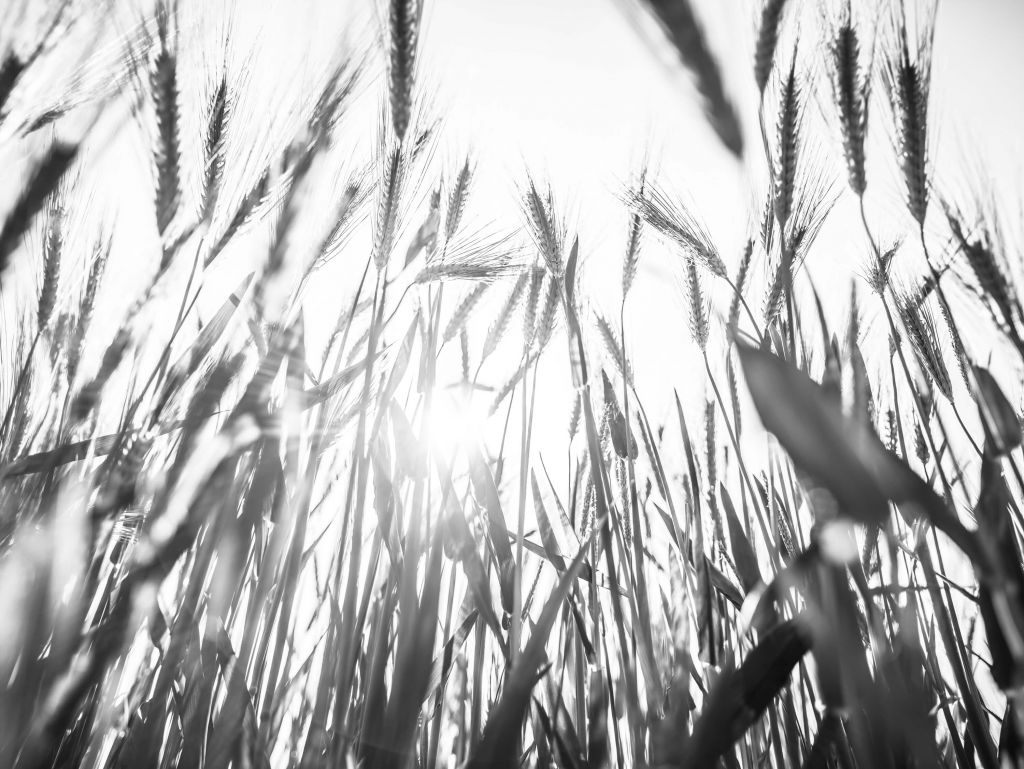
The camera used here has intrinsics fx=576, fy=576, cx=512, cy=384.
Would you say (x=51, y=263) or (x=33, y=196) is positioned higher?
(x=51, y=263)

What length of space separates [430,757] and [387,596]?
0.93 ft

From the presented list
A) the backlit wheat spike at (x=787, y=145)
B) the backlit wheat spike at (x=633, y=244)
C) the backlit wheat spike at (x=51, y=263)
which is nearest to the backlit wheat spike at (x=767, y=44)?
the backlit wheat spike at (x=787, y=145)

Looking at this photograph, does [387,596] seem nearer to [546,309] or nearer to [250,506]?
[250,506]

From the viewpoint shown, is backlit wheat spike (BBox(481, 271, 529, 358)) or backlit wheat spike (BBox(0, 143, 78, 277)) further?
backlit wheat spike (BBox(481, 271, 529, 358))

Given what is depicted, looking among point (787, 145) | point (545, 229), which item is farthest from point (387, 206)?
point (787, 145)

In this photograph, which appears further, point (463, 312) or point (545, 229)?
point (463, 312)

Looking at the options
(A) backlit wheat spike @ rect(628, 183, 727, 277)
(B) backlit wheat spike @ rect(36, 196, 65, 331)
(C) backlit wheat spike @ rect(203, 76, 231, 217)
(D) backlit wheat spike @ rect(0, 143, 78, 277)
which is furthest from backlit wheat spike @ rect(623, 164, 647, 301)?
(B) backlit wheat spike @ rect(36, 196, 65, 331)

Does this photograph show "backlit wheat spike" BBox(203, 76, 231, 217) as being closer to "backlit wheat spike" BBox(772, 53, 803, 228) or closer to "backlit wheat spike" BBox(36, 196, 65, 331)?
"backlit wheat spike" BBox(36, 196, 65, 331)

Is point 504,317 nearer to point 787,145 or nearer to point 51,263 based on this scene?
point 787,145

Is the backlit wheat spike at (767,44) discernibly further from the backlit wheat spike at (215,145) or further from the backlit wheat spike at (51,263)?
the backlit wheat spike at (51,263)

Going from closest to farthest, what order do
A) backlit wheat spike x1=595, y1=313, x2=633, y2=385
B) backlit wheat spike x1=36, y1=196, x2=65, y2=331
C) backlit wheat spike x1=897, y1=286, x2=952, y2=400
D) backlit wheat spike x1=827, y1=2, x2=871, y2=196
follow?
backlit wheat spike x1=827, y1=2, x2=871, y2=196
backlit wheat spike x1=36, y1=196, x2=65, y2=331
backlit wheat spike x1=897, y1=286, x2=952, y2=400
backlit wheat spike x1=595, y1=313, x2=633, y2=385

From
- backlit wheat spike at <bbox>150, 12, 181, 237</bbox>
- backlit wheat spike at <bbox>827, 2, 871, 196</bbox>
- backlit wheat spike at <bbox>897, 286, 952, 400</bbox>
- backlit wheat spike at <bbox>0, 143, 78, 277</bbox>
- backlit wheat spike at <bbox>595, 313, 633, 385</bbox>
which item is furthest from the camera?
backlit wheat spike at <bbox>595, 313, 633, 385</bbox>

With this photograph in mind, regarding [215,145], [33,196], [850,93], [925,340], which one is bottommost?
[33,196]

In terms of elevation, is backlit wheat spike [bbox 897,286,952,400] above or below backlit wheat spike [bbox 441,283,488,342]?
below
